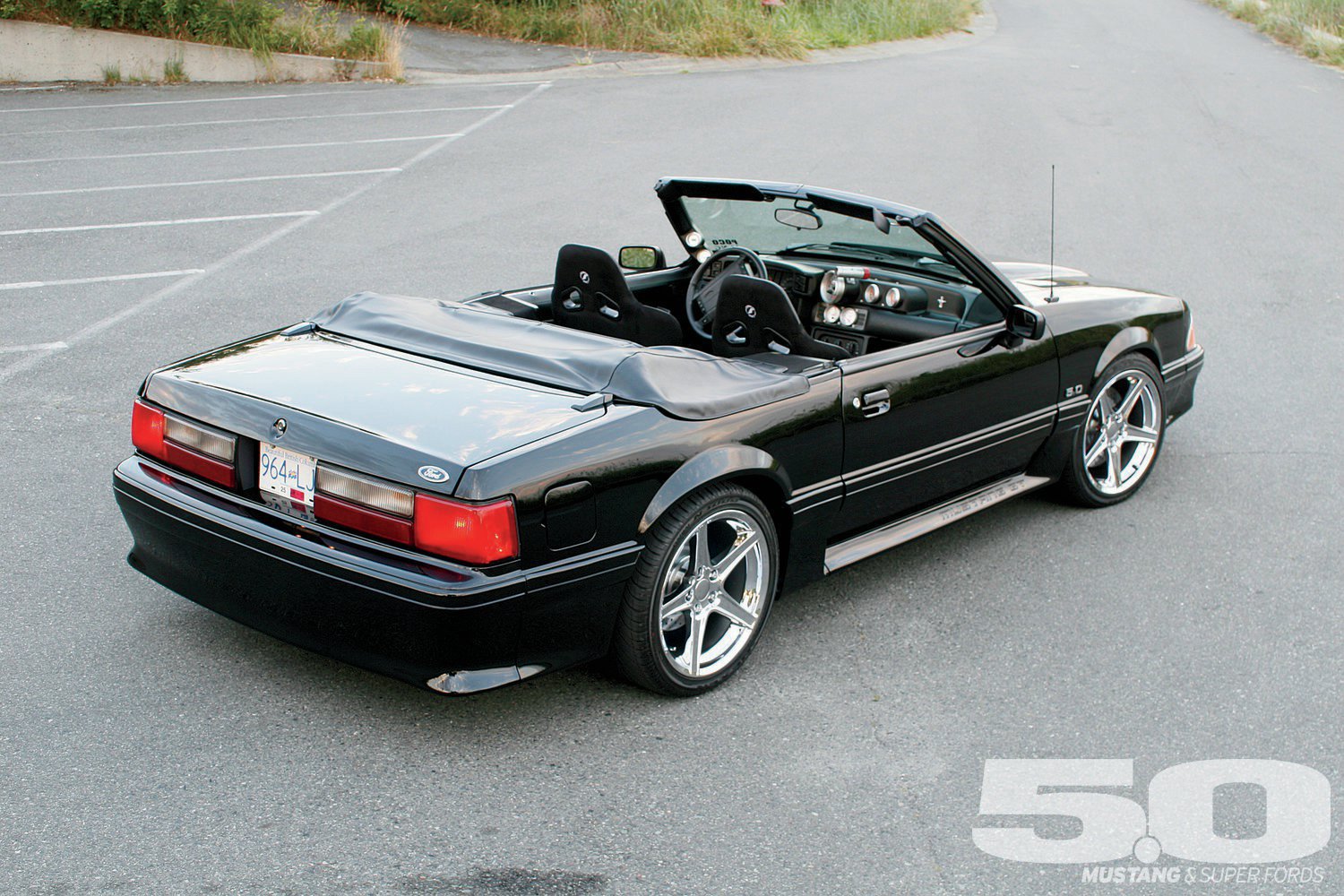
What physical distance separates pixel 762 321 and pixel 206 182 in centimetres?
910

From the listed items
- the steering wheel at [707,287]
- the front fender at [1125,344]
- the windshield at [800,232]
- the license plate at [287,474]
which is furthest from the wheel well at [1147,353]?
the license plate at [287,474]

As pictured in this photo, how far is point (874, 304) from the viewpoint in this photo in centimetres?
525

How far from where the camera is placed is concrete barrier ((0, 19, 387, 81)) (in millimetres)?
17484

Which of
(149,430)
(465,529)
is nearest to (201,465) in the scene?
(149,430)

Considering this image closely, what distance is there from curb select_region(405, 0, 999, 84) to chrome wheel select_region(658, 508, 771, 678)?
15.2 meters

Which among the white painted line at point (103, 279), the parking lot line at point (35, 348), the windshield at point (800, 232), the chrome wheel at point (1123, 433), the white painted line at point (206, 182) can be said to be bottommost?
the parking lot line at point (35, 348)

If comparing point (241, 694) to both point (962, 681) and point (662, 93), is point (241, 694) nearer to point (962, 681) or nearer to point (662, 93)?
point (962, 681)

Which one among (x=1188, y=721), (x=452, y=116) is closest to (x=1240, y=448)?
(x=1188, y=721)

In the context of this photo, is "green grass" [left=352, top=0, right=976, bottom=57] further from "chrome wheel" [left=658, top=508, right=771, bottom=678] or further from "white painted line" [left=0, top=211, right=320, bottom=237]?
"chrome wheel" [left=658, top=508, right=771, bottom=678]

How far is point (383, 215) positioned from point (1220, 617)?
790 cm

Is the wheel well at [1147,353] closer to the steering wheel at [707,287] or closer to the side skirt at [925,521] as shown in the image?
the side skirt at [925,521]

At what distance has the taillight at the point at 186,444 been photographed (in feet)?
12.5

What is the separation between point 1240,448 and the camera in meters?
6.37

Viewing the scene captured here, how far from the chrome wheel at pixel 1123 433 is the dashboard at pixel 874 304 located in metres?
0.81
